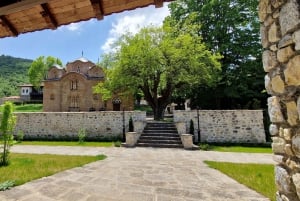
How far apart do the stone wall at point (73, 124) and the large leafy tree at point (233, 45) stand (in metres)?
9.61

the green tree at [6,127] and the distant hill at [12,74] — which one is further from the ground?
the distant hill at [12,74]

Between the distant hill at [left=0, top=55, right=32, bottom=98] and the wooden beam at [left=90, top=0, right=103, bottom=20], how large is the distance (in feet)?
226

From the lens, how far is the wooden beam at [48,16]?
10.1 feet

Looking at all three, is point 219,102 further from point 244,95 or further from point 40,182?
point 40,182

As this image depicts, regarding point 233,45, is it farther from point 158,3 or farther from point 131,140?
point 158,3

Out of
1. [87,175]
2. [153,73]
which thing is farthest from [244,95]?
[87,175]

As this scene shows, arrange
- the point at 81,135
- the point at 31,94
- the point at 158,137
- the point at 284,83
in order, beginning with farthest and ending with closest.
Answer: the point at 31,94
the point at 81,135
the point at 158,137
the point at 284,83

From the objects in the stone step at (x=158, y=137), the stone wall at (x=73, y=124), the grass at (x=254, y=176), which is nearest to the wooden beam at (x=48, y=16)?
the grass at (x=254, y=176)

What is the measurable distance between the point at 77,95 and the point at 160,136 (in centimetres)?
2083

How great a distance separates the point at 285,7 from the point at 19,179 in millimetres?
6582

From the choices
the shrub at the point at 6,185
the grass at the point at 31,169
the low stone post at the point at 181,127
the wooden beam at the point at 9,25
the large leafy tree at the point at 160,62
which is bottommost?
the grass at the point at 31,169

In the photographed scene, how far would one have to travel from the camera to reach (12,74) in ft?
260

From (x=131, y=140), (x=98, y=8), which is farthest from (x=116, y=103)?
(x=98, y=8)

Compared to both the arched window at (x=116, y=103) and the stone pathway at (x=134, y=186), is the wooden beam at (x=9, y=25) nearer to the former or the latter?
the stone pathway at (x=134, y=186)
